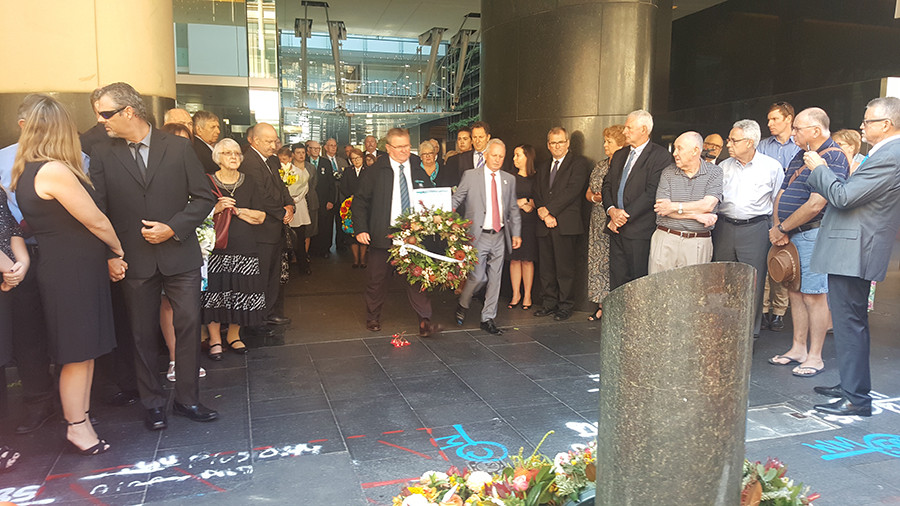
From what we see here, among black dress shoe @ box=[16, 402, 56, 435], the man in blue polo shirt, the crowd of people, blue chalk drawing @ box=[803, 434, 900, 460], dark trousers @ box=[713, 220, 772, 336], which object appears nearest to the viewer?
the crowd of people

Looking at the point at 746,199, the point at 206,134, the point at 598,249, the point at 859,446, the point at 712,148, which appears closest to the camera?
the point at 859,446

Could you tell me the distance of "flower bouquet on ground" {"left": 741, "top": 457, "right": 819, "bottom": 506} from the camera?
2225 millimetres

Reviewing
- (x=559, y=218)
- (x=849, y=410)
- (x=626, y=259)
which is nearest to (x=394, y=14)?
(x=559, y=218)

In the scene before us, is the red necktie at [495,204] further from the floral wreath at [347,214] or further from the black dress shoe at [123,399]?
the floral wreath at [347,214]

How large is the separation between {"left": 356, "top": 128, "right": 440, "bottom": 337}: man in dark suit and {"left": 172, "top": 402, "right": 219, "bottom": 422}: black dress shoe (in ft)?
7.70

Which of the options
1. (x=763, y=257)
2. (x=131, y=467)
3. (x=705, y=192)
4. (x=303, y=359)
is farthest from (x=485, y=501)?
(x=763, y=257)

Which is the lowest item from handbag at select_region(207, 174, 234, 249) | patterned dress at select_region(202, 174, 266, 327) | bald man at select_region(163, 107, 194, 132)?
patterned dress at select_region(202, 174, 266, 327)

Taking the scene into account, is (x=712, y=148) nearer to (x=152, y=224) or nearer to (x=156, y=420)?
(x=152, y=224)

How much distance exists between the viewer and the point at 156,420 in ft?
12.7

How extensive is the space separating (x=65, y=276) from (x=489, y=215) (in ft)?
12.3

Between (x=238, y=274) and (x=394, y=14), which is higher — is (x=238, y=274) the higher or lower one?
the lower one

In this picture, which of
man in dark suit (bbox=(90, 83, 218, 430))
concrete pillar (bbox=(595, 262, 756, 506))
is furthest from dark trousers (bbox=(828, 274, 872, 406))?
man in dark suit (bbox=(90, 83, 218, 430))

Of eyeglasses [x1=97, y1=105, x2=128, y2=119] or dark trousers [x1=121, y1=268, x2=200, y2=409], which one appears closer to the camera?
eyeglasses [x1=97, y1=105, x2=128, y2=119]

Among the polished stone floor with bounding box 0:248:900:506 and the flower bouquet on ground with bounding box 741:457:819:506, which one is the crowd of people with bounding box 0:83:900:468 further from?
the flower bouquet on ground with bounding box 741:457:819:506
